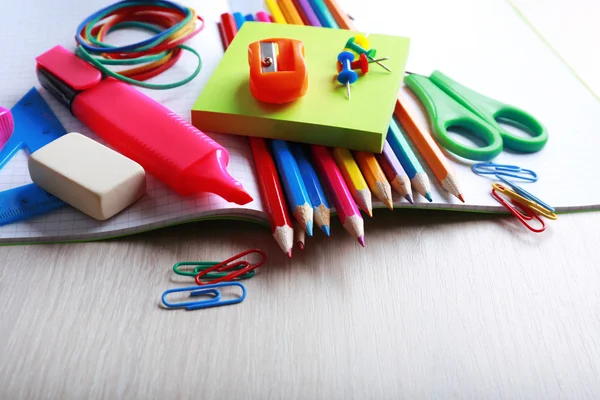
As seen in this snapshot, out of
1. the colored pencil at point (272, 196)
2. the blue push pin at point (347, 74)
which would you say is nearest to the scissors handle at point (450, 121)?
the blue push pin at point (347, 74)

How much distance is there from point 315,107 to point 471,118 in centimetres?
20

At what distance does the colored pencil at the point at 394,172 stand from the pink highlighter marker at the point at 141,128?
0.50 feet

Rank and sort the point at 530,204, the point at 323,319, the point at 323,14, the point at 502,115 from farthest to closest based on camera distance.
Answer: the point at 323,14 → the point at 502,115 → the point at 530,204 → the point at 323,319

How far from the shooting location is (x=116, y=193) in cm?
55

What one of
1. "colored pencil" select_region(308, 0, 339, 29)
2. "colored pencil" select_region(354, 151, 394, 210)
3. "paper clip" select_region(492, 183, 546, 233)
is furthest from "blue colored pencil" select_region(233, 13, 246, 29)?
"paper clip" select_region(492, 183, 546, 233)

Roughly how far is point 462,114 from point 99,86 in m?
0.43

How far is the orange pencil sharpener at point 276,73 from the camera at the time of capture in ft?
2.07

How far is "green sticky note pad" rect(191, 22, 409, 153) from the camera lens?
624 millimetres

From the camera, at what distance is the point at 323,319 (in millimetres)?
521

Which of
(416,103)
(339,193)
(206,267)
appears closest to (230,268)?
(206,267)

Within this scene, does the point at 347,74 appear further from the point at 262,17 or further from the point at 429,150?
the point at 262,17

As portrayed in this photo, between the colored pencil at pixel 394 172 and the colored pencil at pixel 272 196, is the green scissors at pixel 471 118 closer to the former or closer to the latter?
the colored pencil at pixel 394 172

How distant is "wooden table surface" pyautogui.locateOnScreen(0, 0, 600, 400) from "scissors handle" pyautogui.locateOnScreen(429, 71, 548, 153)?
0.12m

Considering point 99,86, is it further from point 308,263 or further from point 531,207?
point 531,207
